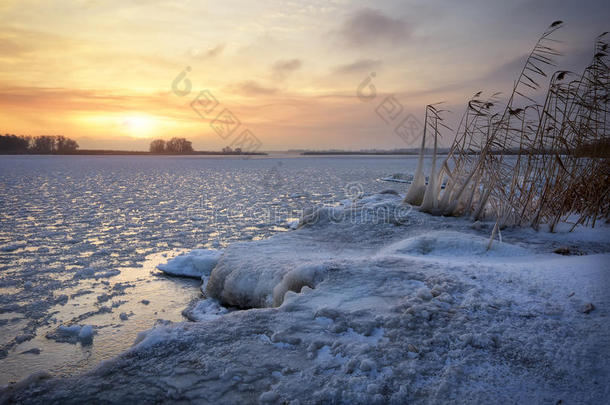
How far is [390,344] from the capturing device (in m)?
1.70

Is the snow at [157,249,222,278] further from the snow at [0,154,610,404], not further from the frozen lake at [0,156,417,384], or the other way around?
the snow at [0,154,610,404]

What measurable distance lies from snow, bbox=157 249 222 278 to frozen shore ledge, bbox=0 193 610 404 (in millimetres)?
1488

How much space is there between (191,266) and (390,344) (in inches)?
120

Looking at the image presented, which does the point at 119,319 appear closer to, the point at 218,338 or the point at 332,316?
the point at 218,338

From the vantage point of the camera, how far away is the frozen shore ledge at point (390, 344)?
1.42 meters

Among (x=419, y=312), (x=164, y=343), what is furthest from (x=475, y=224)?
(x=164, y=343)

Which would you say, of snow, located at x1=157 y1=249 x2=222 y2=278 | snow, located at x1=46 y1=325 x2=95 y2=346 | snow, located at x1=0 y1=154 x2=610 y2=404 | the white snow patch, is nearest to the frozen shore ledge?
snow, located at x1=0 y1=154 x2=610 y2=404

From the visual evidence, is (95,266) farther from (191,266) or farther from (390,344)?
(390,344)

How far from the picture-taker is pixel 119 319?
9.39ft

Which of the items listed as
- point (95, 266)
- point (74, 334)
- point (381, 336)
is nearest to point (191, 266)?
point (95, 266)

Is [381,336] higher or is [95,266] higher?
[381,336]

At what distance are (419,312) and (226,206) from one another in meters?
7.55

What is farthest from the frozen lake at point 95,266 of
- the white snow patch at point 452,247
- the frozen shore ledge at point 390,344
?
the white snow patch at point 452,247

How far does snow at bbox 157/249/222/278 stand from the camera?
4043mm
